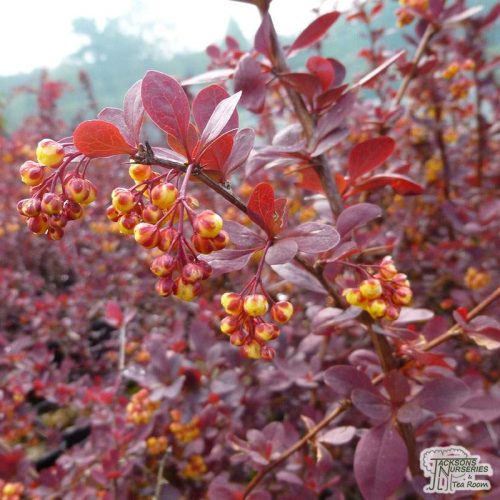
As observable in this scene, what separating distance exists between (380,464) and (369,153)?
54 centimetres

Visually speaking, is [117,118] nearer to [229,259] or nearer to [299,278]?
[229,259]

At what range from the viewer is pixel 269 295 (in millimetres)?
613

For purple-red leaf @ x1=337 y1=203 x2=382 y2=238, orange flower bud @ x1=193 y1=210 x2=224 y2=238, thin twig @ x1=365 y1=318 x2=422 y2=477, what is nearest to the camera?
orange flower bud @ x1=193 y1=210 x2=224 y2=238

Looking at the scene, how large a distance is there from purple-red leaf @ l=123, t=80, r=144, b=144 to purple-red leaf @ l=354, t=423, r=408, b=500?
0.62m

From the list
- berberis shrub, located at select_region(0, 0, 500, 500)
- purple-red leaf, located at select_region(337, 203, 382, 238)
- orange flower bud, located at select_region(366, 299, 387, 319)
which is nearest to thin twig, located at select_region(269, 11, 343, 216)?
berberis shrub, located at select_region(0, 0, 500, 500)

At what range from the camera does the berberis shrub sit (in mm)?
548

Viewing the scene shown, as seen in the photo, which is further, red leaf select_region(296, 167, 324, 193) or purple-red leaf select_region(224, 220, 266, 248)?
red leaf select_region(296, 167, 324, 193)

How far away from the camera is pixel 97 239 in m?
2.76

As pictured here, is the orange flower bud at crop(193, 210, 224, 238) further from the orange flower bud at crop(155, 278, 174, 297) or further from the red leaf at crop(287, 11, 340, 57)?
the red leaf at crop(287, 11, 340, 57)

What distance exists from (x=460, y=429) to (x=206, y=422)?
659mm

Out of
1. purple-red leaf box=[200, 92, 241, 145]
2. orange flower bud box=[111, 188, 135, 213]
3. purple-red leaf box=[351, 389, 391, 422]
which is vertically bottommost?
purple-red leaf box=[351, 389, 391, 422]

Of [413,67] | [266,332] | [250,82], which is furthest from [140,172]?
[413,67]

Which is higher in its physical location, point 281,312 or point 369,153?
point 369,153

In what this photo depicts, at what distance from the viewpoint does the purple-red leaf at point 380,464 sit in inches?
28.8
